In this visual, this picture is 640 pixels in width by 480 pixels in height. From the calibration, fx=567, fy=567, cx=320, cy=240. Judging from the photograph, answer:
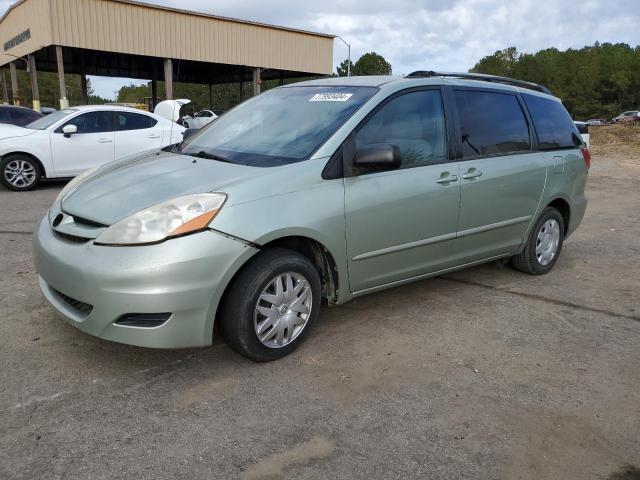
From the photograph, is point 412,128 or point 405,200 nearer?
point 405,200

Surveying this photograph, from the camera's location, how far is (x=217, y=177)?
130 inches

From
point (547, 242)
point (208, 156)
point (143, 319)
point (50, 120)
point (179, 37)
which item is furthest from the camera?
point (179, 37)

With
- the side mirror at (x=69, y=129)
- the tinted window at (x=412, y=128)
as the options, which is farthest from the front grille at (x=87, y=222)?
the side mirror at (x=69, y=129)

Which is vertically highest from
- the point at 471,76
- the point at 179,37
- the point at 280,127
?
the point at 179,37

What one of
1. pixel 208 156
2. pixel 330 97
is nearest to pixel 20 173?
pixel 208 156

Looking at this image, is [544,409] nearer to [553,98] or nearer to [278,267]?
[278,267]

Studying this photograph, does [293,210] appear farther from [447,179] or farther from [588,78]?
[588,78]

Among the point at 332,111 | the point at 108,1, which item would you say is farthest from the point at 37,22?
the point at 332,111

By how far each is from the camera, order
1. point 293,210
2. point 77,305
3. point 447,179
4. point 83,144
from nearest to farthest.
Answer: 1. point 77,305
2. point 293,210
3. point 447,179
4. point 83,144

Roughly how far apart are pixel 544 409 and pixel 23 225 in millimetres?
6208

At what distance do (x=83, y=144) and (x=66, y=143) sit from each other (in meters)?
0.27

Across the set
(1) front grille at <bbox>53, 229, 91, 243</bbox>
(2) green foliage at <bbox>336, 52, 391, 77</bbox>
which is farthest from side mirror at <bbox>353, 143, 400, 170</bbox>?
(2) green foliage at <bbox>336, 52, 391, 77</bbox>

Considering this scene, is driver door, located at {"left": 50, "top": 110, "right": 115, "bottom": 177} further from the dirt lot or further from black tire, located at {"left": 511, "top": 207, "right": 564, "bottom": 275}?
black tire, located at {"left": 511, "top": 207, "right": 564, "bottom": 275}

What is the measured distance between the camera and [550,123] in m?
5.22
